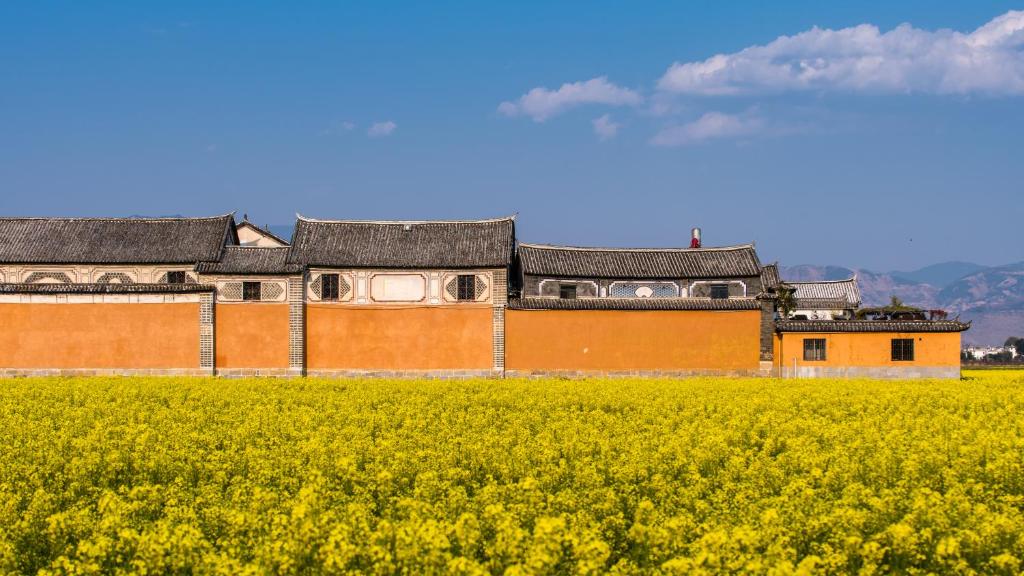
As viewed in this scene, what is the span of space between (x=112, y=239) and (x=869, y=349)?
28487mm

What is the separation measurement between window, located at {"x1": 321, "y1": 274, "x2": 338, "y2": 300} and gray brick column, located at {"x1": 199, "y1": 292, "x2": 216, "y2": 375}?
153 inches

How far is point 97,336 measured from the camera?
3347cm

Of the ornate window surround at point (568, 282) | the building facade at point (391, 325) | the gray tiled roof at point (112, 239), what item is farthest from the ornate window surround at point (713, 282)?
the gray tiled roof at point (112, 239)

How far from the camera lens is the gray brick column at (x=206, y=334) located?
110 feet

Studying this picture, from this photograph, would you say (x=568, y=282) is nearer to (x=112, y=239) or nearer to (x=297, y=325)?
(x=297, y=325)

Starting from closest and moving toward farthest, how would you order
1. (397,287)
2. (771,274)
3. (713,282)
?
1. (397,287)
2. (713,282)
3. (771,274)

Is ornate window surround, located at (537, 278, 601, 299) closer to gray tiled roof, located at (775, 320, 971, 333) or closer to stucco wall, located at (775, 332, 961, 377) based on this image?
gray tiled roof, located at (775, 320, 971, 333)

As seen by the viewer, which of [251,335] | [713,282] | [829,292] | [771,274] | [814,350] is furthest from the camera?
[829,292]

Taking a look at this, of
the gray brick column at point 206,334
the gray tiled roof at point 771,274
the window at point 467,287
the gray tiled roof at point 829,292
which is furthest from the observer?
the gray tiled roof at point 829,292

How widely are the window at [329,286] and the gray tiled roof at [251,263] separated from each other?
3.48ft

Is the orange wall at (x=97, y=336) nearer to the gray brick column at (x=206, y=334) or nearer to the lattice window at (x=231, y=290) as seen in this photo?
the gray brick column at (x=206, y=334)

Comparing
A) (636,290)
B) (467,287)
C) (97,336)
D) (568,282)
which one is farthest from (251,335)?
Result: (636,290)

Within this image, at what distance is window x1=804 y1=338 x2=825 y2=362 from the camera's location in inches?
1346

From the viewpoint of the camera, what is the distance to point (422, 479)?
35.7 ft
